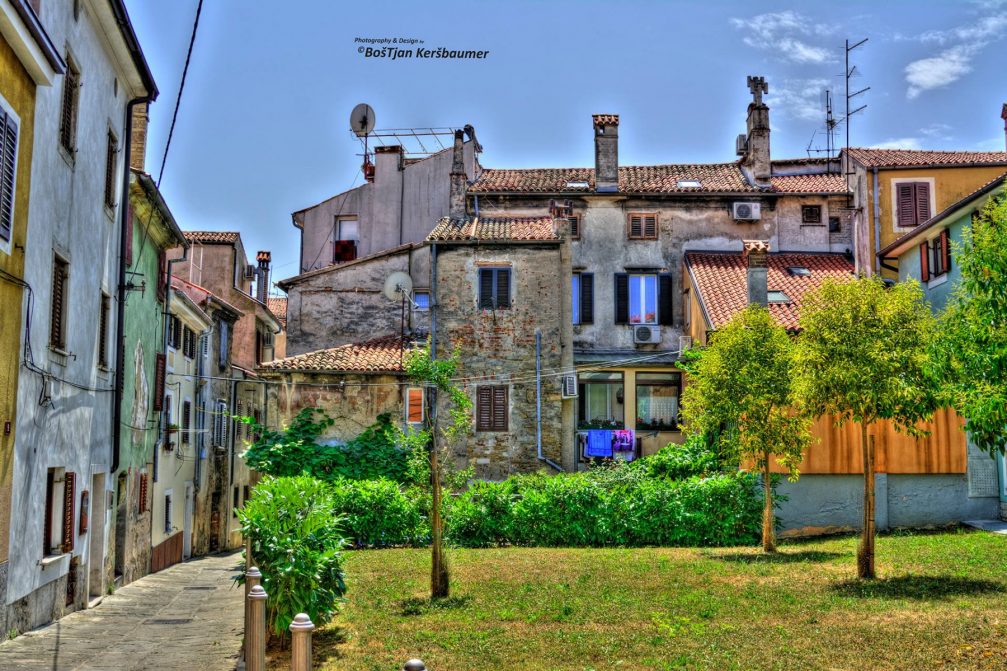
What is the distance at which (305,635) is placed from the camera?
Answer: 7234 millimetres

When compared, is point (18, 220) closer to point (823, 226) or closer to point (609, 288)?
point (609, 288)

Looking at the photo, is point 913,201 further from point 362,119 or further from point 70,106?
point 70,106

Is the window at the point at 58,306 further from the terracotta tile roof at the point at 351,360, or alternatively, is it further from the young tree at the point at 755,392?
the terracotta tile roof at the point at 351,360

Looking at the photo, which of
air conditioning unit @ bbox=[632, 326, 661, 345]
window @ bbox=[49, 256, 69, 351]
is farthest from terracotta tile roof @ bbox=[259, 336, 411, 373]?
window @ bbox=[49, 256, 69, 351]

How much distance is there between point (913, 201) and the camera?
3170 cm

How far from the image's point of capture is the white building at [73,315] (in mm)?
13172

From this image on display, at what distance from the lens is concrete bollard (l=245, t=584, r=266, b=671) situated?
8.84 metres

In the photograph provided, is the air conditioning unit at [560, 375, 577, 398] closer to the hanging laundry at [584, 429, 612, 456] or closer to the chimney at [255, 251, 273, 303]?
the hanging laundry at [584, 429, 612, 456]

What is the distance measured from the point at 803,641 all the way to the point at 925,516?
14348 millimetres

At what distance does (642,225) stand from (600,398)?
6.34 m


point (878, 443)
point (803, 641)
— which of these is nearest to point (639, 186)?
point (878, 443)

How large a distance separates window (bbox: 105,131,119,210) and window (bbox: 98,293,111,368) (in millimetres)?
1692

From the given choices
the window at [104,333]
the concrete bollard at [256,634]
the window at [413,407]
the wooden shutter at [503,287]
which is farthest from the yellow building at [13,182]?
the wooden shutter at [503,287]

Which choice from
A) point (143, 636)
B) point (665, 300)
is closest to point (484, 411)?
point (665, 300)
